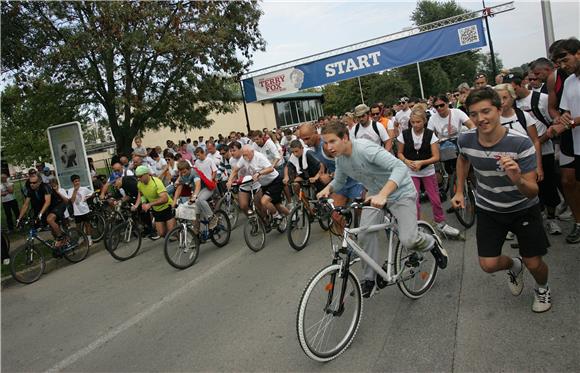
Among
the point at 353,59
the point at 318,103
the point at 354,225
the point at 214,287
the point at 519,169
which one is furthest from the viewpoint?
the point at 318,103

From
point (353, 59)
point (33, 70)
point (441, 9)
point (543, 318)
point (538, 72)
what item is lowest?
point (543, 318)

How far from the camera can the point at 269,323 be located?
448cm

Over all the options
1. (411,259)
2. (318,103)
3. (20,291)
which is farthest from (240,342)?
(318,103)

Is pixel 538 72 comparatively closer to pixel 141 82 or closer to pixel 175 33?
pixel 175 33

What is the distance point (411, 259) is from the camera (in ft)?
14.0

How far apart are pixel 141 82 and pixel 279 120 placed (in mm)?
35754

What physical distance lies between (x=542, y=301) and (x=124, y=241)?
23.5 ft

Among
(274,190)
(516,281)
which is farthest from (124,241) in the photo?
(516,281)

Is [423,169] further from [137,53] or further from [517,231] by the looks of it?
[137,53]

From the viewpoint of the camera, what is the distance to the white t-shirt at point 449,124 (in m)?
Result: 7.02

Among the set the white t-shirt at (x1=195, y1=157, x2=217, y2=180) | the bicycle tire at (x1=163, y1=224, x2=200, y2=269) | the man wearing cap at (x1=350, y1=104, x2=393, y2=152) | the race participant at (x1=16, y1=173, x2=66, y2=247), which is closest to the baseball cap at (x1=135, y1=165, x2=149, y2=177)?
the bicycle tire at (x1=163, y1=224, x2=200, y2=269)

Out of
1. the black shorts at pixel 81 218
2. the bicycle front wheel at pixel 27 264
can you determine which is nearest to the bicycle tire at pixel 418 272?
the bicycle front wheel at pixel 27 264

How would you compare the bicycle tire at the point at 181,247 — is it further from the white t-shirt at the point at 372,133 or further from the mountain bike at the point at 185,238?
the white t-shirt at the point at 372,133

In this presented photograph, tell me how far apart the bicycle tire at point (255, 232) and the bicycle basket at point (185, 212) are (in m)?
0.90
